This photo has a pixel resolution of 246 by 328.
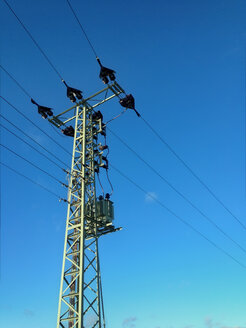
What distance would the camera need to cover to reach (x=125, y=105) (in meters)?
17.1

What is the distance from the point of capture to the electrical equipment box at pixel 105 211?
1579 centimetres

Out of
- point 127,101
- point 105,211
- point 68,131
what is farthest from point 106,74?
point 105,211

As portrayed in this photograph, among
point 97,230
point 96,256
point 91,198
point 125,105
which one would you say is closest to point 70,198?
point 91,198

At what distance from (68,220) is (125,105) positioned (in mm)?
7679

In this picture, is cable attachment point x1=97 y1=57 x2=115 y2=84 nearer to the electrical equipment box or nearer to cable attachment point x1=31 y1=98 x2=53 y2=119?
cable attachment point x1=31 y1=98 x2=53 y2=119

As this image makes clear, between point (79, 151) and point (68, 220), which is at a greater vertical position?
point (79, 151)

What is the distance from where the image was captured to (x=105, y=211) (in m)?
16.0

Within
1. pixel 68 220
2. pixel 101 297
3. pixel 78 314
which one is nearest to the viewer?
pixel 78 314

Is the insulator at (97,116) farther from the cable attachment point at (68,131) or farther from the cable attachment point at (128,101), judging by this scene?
the cable attachment point at (128,101)

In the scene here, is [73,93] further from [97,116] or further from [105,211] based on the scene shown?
[105,211]

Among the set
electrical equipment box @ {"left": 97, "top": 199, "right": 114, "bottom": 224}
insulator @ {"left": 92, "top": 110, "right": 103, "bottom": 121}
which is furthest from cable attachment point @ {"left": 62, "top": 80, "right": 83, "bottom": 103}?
electrical equipment box @ {"left": 97, "top": 199, "right": 114, "bottom": 224}

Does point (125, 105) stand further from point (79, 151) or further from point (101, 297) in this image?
point (101, 297)

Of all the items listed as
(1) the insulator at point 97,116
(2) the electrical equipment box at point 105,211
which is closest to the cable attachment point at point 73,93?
(1) the insulator at point 97,116

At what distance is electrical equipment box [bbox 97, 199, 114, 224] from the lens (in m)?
15.8
